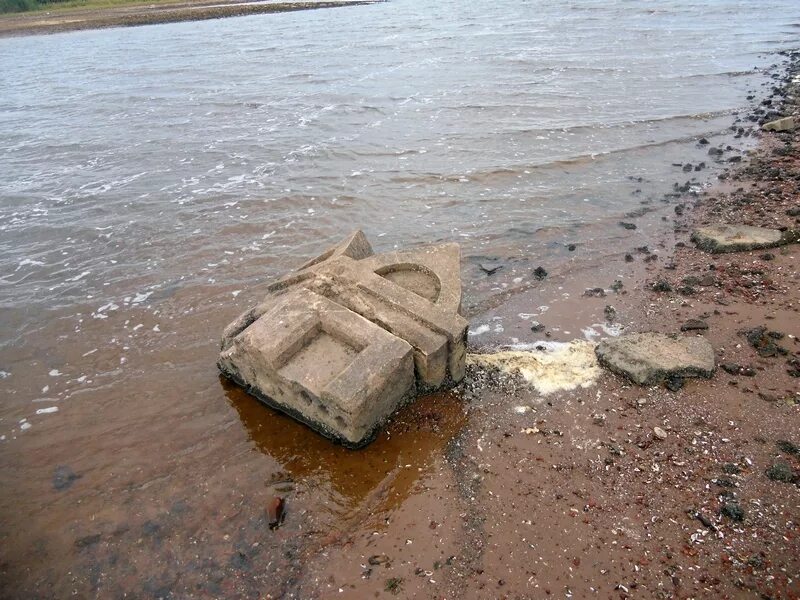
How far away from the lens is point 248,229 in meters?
11.3

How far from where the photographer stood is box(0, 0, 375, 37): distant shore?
48969 mm

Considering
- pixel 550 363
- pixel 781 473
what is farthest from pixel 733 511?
pixel 550 363

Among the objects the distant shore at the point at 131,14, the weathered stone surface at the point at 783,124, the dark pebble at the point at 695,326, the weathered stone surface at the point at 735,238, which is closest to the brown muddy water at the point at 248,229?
the weathered stone surface at the point at 735,238

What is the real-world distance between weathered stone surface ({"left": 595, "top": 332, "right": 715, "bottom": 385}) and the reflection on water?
2.15 metres

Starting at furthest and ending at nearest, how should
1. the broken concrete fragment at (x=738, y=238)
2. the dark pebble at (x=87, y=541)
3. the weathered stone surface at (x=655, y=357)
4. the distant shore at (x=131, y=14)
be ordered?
1. the distant shore at (x=131, y=14)
2. the broken concrete fragment at (x=738, y=238)
3. the weathered stone surface at (x=655, y=357)
4. the dark pebble at (x=87, y=541)

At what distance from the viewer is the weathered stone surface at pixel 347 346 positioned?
18.4 feet

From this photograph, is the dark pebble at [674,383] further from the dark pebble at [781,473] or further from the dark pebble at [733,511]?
the dark pebble at [733,511]

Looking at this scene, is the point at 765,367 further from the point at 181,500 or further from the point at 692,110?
the point at 692,110

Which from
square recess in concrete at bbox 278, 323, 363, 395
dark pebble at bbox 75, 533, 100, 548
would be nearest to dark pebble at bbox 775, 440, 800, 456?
square recess in concrete at bbox 278, 323, 363, 395

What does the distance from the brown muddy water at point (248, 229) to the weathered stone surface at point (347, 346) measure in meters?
0.37

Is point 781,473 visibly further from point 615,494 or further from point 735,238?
point 735,238

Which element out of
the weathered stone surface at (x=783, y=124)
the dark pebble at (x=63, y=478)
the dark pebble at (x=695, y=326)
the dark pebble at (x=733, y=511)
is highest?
the weathered stone surface at (x=783, y=124)

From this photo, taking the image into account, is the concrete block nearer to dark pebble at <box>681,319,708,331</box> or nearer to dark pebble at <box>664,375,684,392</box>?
dark pebble at <box>664,375,684,392</box>

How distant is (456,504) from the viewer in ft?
16.8
